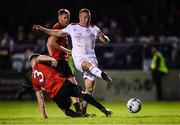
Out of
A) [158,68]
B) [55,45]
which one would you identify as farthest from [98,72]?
[158,68]

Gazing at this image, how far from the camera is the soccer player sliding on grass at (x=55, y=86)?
14.2 m

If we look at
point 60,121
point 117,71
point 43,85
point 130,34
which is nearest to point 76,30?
point 43,85

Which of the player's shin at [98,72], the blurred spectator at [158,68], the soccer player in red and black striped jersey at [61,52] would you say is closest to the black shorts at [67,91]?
the player's shin at [98,72]

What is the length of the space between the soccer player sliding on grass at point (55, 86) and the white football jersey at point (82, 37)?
1.15m

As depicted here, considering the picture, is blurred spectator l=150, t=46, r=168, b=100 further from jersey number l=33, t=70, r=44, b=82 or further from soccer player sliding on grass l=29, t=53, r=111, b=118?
jersey number l=33, t=70, r=44, b=82

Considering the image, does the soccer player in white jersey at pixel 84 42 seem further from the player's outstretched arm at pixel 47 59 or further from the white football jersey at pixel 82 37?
the player's outstretched arm at pixel 47 59

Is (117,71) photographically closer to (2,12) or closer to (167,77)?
(167,77)

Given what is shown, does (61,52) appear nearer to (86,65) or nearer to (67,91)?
(86,65)

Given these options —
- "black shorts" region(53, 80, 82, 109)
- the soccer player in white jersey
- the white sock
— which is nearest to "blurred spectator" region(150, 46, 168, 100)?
the soccer player in white jersey

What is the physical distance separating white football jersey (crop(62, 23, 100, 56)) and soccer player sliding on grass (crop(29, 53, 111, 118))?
115 cm

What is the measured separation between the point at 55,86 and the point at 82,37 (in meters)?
1.78

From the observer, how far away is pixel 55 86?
14258 mm

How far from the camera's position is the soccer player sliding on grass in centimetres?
1423

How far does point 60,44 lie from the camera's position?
51.1 feet
